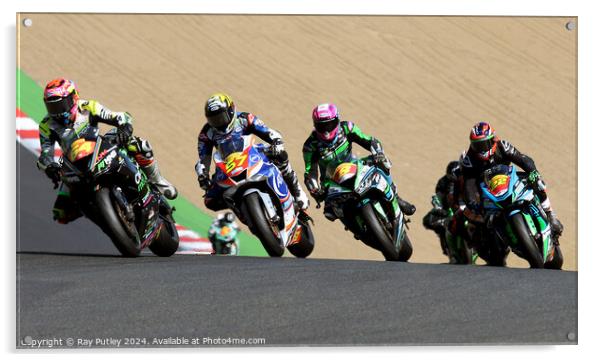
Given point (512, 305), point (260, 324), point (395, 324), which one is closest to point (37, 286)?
point (260, 324)

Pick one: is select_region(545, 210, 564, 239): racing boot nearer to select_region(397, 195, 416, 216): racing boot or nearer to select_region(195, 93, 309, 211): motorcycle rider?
select_region(397, 195, 416, 216): racing boot

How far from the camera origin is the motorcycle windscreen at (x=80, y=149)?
41.7 ft

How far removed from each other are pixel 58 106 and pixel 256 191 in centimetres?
202

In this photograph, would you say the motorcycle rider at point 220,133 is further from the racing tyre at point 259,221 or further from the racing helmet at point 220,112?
the racing tyre at point 259,221

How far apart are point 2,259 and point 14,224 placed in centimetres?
31

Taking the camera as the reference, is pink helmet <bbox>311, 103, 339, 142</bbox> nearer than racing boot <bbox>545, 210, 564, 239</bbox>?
No

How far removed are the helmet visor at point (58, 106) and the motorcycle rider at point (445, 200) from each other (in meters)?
4.25

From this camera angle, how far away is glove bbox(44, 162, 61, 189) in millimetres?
12742

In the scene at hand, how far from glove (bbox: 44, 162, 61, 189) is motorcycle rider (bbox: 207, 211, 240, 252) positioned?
805cm

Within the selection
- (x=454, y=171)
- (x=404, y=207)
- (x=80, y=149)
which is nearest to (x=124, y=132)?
(x=80, y=149)

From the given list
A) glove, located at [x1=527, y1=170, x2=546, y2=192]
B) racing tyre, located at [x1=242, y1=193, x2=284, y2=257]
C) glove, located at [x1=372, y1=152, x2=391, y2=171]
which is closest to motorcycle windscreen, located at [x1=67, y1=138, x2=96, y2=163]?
racing tyre, located at [x1=242, y1=193, x2=284, y2=257]

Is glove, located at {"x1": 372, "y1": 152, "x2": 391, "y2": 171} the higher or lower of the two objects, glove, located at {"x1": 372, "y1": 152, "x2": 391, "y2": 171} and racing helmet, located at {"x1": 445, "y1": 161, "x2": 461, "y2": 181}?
the higher

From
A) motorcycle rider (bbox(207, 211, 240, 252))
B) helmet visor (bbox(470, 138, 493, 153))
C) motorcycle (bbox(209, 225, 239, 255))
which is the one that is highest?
helmet visor (bbox(470, 138, 493, 153))

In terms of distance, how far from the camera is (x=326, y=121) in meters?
14.6
